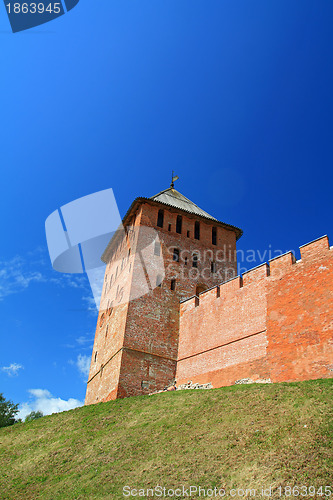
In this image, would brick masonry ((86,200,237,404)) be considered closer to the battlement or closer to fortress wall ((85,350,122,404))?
fortress wall ((85,350,122,404))

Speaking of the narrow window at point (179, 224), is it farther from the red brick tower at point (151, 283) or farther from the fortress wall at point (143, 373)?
the fortress wall at point (143, 373)

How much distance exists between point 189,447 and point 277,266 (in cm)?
845

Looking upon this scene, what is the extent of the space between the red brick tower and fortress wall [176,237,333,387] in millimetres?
1565

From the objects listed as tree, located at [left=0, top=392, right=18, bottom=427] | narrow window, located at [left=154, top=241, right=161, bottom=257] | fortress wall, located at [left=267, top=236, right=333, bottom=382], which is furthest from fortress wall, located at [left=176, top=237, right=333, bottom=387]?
tree, located at [left=0, top=392, right=18, bottom=427]

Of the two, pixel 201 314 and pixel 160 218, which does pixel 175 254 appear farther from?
pixel 201 314

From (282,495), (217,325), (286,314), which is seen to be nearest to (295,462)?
(282,495)

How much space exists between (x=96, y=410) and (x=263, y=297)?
8.44 m

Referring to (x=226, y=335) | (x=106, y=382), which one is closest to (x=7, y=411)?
(x=106, y=382)

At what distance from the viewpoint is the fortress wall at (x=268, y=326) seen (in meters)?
14.2

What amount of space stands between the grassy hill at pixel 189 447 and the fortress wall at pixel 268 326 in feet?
4.69

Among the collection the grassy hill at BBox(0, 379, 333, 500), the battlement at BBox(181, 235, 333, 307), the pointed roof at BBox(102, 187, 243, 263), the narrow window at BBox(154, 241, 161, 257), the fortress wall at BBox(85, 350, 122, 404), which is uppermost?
the pointed roof at BBox(102, 187, 243, 263)

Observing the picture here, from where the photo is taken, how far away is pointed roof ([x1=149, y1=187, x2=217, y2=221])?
26.3m

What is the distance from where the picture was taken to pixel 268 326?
16.1 meters

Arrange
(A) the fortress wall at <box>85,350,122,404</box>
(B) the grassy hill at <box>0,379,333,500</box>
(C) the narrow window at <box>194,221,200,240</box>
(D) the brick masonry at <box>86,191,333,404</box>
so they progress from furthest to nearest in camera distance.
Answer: (C) the narrow window at <box>194,221,200,240</box>
(A) the fortress wall at <box>85,350,122,404</box>
(D) the brick masonry at <box>86,191,333,404</box>
(B) the grassy hill at <box>0,379,333,500</box>
